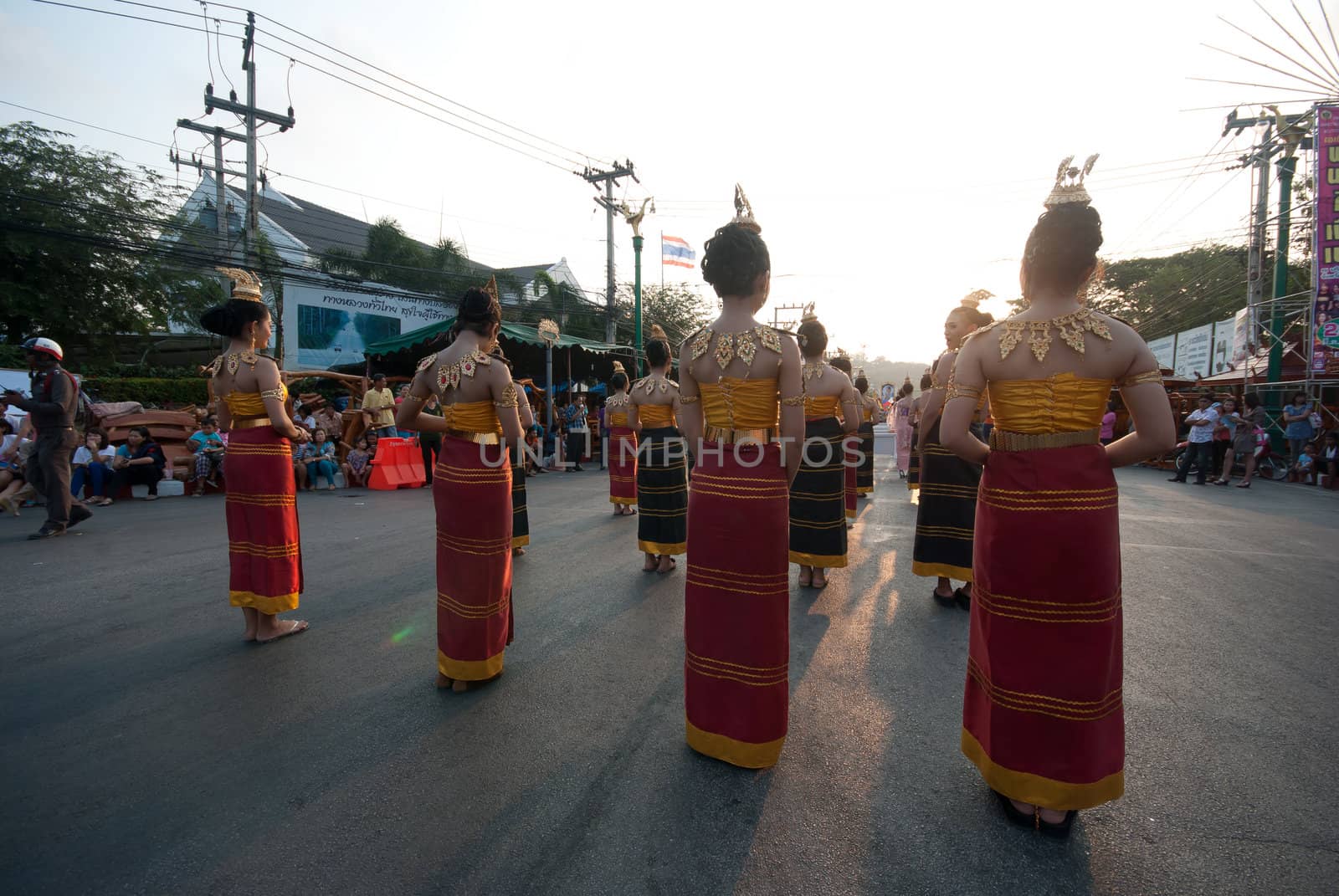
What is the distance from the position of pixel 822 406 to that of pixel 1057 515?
307cm

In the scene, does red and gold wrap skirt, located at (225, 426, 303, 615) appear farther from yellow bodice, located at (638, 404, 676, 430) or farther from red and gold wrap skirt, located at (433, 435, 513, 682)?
yellow bodice, located at (638, 404, 676, 430)

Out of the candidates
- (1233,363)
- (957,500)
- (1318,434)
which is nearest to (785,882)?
(957,500)

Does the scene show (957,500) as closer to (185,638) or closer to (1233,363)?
(185,638)

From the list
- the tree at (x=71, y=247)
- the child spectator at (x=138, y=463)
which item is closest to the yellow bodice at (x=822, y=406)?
the child spectator at (x=138, y=463)

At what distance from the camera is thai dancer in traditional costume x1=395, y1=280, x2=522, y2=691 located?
326 cm

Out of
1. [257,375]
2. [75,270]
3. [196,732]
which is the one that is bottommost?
[196,732]

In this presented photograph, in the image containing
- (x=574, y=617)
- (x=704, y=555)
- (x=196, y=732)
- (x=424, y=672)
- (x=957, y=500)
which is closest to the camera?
(x=704, y=555)

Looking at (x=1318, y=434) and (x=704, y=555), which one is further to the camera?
(x=1318, y=434)

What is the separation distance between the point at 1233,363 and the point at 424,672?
2320cm

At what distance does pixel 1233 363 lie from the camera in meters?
18.3

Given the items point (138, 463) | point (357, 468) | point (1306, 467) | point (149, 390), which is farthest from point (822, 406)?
point (149, 390)

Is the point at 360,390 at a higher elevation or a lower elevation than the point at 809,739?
higher

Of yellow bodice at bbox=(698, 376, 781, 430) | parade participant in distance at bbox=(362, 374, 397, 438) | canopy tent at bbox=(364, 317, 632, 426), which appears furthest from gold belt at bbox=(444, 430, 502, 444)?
canopy tent at bbox=(364, 317, 632, 426)

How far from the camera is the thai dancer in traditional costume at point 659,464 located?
19.0 feet
